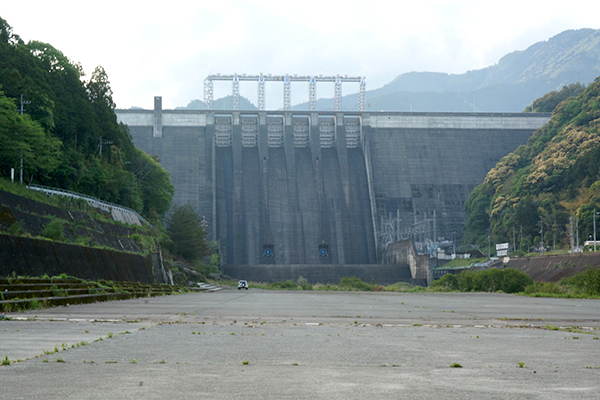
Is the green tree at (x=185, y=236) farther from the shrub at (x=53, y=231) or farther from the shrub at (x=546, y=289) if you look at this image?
the shrub at (x=53, y=231)

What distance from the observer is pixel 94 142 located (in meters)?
56.0

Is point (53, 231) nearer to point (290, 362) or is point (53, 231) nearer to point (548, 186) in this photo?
point (290, 362)

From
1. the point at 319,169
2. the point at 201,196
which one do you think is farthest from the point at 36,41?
the point at 319,169

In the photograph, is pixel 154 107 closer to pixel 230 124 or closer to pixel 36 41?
pixel 230 124

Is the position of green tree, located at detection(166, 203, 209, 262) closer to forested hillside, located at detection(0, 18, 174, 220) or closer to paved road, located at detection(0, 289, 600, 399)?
forested hillside, located at detection(0, 18, 174, 220)

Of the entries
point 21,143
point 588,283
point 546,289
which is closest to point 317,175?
point 546,289

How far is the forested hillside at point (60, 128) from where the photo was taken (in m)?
39.7

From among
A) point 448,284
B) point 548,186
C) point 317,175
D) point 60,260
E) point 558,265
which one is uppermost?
point 317,175

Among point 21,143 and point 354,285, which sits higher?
point 21,143

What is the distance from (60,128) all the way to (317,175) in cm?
5267

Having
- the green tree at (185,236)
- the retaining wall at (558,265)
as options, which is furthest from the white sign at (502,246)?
the green tree at (185,236)

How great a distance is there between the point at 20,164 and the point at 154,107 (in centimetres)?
6548

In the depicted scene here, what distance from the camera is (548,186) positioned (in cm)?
8912

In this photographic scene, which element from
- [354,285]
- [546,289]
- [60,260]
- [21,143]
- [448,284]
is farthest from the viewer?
[354,285]
